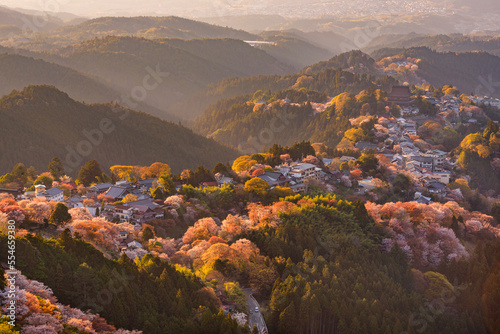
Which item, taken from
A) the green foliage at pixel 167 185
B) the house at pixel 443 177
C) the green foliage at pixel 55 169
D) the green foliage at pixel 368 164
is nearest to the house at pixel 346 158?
the green foliage at pixel 368 164

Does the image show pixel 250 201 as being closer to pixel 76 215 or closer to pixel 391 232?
pixel 391 232

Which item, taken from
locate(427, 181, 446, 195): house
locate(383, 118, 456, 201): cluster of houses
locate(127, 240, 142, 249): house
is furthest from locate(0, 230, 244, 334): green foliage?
locate(383, 118, 456, 201): cluster of houses

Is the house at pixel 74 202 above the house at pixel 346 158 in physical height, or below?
above

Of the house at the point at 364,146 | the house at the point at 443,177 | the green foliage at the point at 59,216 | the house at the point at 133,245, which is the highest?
the green foliage at the point at 59,216

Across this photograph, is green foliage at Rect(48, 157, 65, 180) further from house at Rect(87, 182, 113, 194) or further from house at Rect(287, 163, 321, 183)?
house at Rect(287, 163, 321, 183)

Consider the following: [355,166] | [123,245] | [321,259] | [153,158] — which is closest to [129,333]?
[123,245]

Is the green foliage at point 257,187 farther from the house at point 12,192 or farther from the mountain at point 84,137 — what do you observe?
the mountain at point 84,137

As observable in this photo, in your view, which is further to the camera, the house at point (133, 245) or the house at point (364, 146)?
the house at point (364, 146)

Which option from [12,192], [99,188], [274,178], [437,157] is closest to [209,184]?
[274,178]
